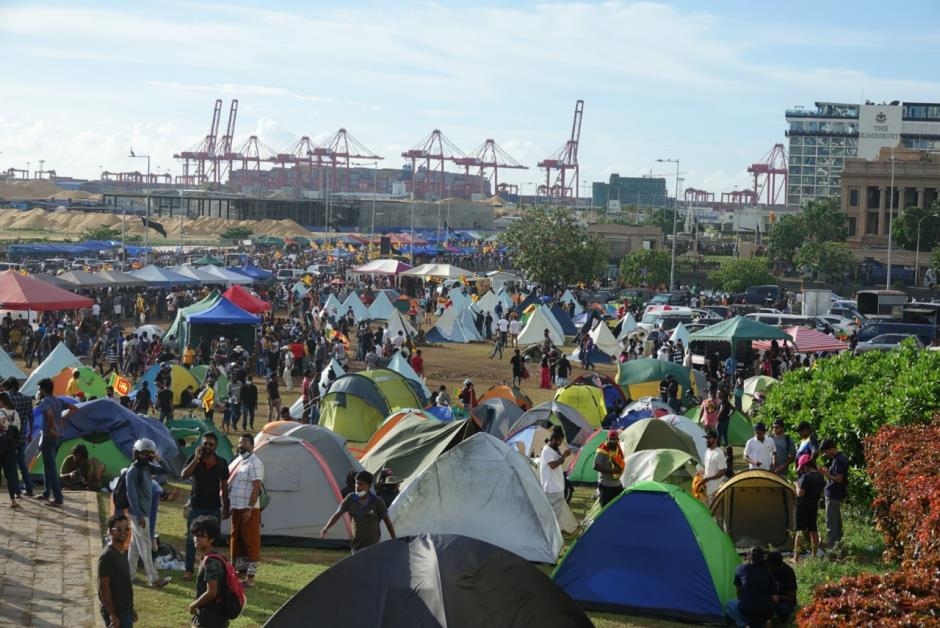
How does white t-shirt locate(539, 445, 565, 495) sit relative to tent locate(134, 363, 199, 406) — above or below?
above

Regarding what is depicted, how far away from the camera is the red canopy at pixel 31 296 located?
30109mm

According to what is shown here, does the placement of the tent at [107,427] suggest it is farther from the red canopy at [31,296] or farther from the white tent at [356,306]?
the white tent at [356,306]

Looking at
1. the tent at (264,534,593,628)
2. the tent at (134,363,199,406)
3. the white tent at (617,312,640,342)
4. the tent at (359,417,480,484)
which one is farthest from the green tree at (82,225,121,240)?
the tent at (264,534,593,628)

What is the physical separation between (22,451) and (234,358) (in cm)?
1355

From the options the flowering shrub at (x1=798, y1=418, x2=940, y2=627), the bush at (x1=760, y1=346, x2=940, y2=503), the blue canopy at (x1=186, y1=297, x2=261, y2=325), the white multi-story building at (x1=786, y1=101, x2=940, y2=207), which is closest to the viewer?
the flowering shrub at (x1=798, y1=418, x2=940, y2=627)

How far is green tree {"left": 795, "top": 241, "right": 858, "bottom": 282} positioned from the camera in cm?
6469

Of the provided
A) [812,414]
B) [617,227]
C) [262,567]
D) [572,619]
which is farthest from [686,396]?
[617,227]

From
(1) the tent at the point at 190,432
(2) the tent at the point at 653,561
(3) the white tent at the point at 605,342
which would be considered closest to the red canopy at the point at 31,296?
(3) the white tent at the point at 605,342

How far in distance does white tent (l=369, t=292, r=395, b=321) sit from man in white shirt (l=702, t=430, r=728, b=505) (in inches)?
1163

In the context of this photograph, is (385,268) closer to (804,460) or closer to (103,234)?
(804,460)

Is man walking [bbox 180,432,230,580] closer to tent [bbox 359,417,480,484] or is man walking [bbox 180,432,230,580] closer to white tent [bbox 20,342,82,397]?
tent [bbox 359,417,480,484]

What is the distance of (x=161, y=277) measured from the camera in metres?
45.3

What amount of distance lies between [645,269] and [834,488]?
46.0 metres

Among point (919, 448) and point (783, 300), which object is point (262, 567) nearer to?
point (919, 448)
